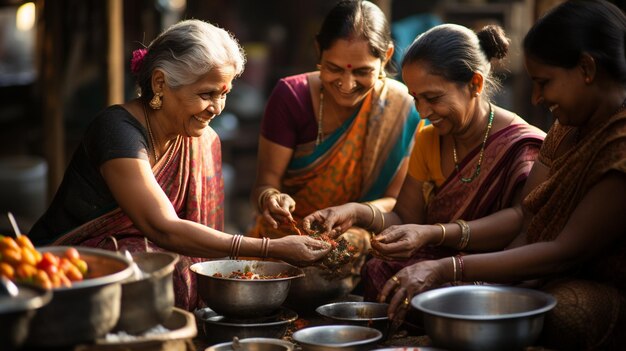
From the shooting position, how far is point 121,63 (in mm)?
8094

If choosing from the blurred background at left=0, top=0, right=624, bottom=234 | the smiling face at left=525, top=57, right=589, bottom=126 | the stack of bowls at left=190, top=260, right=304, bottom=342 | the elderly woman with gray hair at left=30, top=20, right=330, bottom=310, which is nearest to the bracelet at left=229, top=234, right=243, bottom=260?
the elderly woman with gray hair at left=30, top=20, right=330, bottom=310

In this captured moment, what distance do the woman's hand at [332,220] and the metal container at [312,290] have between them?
0.79 feet

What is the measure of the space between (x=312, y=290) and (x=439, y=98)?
1.25 metres

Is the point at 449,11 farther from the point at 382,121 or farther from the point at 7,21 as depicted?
the point at 7,21

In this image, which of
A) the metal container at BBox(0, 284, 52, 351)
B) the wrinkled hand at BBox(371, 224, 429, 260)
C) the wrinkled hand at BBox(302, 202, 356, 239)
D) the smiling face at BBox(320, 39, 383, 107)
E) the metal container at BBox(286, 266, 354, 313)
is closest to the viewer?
the metal container at BBox(0, 284, 52, 351)

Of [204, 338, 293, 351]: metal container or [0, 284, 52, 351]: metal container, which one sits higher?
[0, 284, 52, 351]: metal container

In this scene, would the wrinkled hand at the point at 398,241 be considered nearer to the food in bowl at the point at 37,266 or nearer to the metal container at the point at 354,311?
Answer: the metal container at the point at 354,311

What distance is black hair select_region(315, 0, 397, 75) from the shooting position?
513 cm

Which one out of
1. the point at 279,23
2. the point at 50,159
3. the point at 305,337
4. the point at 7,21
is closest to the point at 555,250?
the point at 305,337

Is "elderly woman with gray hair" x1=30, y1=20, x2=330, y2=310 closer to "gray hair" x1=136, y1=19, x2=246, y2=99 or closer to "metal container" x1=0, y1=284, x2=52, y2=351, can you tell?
"gray hair" x1=136, y1=19, x2=246, y2=99

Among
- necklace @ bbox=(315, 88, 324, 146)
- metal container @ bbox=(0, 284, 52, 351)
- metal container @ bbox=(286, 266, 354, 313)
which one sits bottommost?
metal container @ bbox=(286, 266, 354, 313)

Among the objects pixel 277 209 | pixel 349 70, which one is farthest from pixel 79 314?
pixel 349 70

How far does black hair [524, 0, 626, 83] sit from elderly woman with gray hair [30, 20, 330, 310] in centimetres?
141

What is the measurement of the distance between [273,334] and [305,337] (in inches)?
17.5
